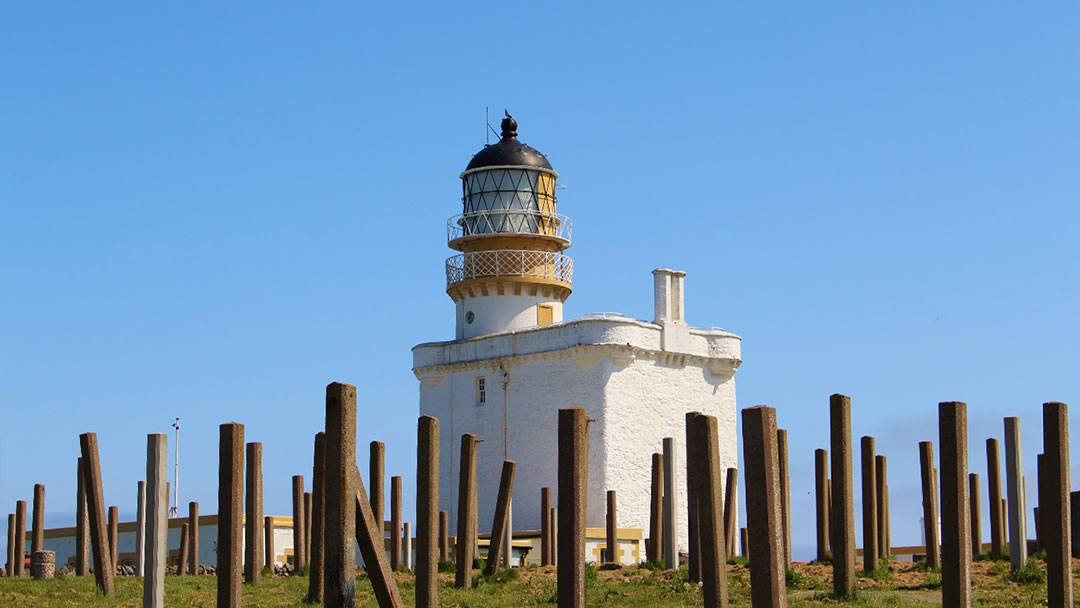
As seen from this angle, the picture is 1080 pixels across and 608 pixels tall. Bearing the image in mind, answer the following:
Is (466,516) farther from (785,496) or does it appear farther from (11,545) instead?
(11,545)

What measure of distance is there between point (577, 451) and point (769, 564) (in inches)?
110

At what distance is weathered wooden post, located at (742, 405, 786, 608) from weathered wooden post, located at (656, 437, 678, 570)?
1201 cm

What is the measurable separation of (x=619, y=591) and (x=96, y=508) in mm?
8228

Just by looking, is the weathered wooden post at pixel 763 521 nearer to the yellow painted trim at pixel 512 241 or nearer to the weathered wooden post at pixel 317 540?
the weathered wooden post at pixel 317 540

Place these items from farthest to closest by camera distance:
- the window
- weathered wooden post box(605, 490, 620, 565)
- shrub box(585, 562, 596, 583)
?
the window, weathered wooden post box(605, 490, 620, 565), shrub box(585, 562, 596, 583)

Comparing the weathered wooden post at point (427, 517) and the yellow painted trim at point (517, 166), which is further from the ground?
the yellow painted trim at point (517, 166)

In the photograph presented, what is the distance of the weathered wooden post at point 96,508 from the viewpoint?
23156 mm

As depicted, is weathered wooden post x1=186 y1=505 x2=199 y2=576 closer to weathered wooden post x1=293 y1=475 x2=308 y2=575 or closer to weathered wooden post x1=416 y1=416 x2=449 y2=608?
weathered wooden post x1=293 y1=475 x2=308 y2=575

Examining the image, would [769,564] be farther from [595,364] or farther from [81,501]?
[595,364]

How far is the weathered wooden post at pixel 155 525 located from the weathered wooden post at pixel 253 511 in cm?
369

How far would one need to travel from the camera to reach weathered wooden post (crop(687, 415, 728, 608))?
1642 centimetres

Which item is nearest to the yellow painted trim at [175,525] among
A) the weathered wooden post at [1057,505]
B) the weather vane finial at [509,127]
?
the weather vane finial at [509,127]

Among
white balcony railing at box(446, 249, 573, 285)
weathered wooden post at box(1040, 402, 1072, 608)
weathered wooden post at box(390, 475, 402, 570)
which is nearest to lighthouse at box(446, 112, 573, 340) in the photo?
white balcony railing at box(446, 249, 573, 285)

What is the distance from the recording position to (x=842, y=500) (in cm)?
2061
